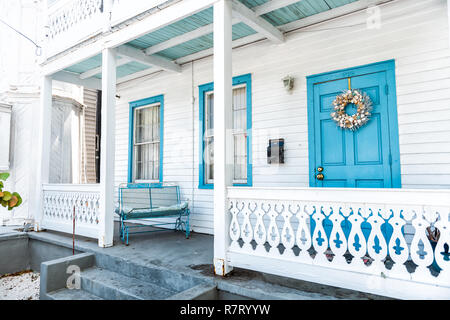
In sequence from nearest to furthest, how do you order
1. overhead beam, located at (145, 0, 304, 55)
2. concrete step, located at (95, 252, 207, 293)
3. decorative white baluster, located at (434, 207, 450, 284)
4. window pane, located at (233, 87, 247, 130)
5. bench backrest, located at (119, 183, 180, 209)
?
decorative white baluster, located at (434, 207, 450, 284), concrete step, located at (95, 252, 207, 293), overhead beam, located at (145, 0, 304, 55), window pane, located at (233, 87, 247, 130), bench backrest, located at (119, 183, 180, 209)

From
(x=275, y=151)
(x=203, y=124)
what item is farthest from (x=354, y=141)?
(x=203, y=124)

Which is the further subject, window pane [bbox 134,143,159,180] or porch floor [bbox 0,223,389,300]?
window pane [bbox 134,143,159,180]

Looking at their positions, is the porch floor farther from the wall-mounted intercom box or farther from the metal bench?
the wall-mounted intercom box

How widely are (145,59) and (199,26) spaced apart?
4.15 ft

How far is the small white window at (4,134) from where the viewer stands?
6004 mm

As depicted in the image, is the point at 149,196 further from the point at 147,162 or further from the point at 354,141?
the point at 354,141

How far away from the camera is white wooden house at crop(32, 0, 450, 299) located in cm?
246

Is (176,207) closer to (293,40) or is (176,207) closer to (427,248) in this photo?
(293,40)

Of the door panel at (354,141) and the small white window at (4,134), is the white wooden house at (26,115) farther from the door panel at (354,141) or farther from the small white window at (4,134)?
the door panel at (354,141)

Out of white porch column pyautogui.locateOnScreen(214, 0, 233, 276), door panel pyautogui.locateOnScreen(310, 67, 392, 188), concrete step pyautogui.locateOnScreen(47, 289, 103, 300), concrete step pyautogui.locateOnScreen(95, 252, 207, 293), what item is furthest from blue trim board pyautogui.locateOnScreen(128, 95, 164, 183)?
door panel pyautogui.locateOnScreen(310, 67, 392, 188)

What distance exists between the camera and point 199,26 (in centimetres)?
410

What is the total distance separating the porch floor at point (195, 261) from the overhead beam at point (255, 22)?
280cm

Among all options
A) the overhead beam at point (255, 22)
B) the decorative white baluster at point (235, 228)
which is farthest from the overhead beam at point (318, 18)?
the decorative white baluster at point (235, 228)

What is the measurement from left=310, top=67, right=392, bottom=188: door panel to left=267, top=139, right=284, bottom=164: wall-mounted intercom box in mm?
458
